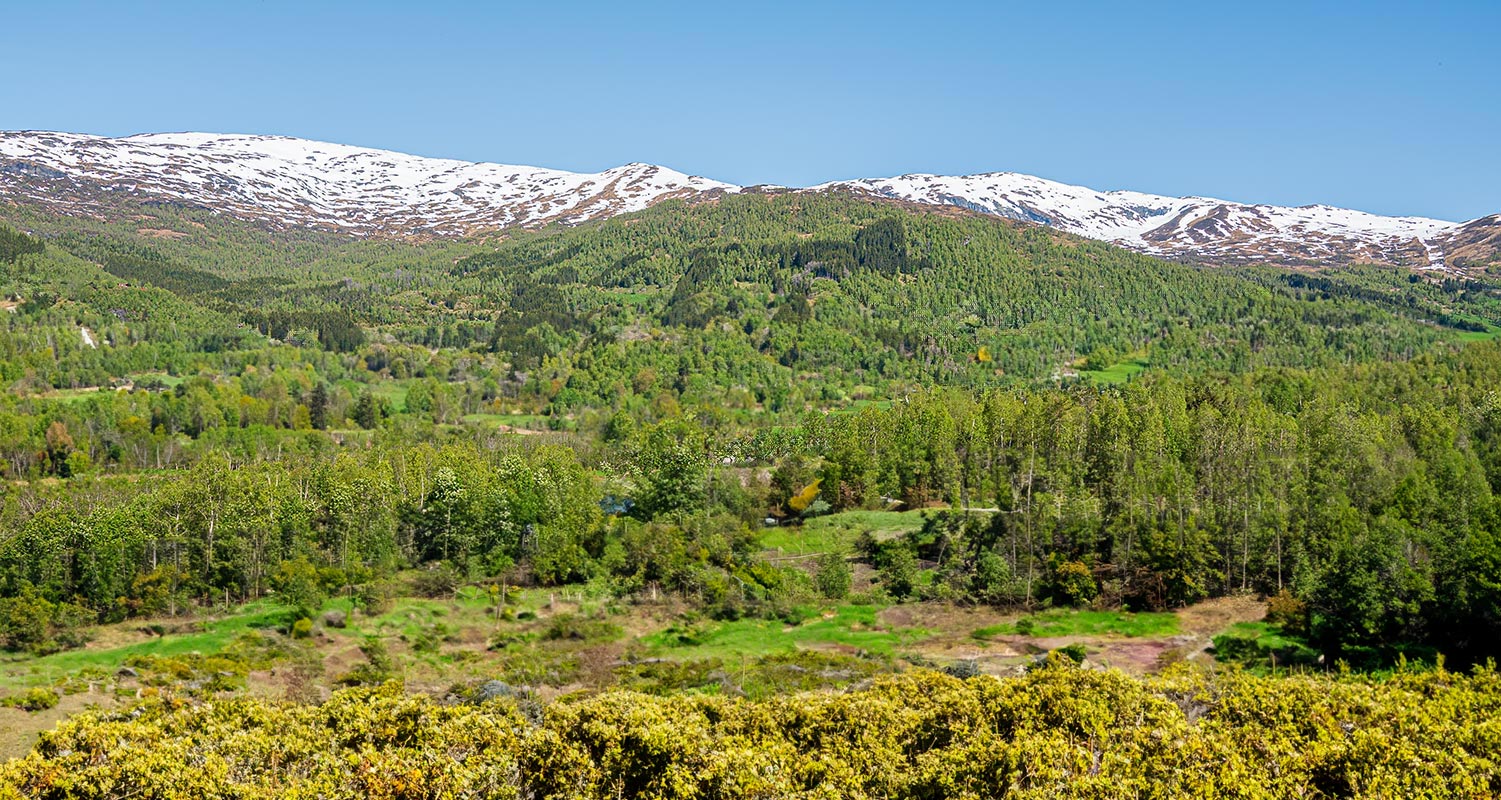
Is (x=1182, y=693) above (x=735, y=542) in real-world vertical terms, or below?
above

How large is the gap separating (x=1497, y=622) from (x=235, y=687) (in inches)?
3605

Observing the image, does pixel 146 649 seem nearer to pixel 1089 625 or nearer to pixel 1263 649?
pixel 1089 625

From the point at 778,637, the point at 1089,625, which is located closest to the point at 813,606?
the point at 778,637

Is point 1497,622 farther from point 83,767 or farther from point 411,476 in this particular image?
point 411,476

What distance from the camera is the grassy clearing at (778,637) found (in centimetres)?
8356

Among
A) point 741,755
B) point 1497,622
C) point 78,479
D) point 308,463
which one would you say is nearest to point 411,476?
point 308,463

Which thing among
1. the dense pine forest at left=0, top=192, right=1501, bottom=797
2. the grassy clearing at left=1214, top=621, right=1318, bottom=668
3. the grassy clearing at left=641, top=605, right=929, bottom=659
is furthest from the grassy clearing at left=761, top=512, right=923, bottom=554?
the grassy clearing at left=1214, top=621, right=1318, bottom=668

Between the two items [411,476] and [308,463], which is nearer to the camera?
[411,476]

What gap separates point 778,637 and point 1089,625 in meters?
29.6

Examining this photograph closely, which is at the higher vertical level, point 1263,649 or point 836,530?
point 1263,649

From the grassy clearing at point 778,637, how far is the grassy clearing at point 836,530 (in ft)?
83.4

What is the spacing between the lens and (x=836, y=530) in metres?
127

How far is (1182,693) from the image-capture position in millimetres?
48562

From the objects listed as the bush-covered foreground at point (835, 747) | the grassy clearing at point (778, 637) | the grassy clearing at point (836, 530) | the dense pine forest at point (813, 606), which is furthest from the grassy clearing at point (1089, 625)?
the bush-covered foreground at point (835, 747)
